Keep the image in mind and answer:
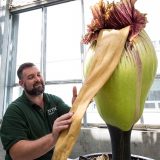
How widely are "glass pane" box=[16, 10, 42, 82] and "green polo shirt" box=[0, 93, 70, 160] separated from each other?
157cm

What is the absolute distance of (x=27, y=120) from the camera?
116 cm

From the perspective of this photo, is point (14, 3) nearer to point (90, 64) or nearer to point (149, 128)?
point (149, 128)

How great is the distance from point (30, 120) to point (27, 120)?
0.02m

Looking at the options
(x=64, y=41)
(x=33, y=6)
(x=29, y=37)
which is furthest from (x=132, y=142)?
(x=33, y=6)

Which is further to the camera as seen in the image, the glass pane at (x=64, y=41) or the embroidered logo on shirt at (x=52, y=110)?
the glass pane at (x=64, y=41)

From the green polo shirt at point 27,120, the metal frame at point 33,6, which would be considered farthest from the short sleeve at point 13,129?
the metal frame at point 33,6

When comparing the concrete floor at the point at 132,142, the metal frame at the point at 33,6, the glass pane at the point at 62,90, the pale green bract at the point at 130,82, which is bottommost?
the concrete floor at the point at 132,142

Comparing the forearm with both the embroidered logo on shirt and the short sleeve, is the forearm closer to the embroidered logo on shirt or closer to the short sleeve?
the short sleeve

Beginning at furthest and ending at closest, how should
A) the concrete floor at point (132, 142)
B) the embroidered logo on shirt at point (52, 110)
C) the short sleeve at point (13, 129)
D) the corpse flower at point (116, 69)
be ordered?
the concrete floor at point (132, 142) < the embroidered logo on shirt at point (52, 110) < the short sleeve at point (13, 129) < the corpse flower at point (116, 69)

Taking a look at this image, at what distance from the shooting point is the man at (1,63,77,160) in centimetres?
95

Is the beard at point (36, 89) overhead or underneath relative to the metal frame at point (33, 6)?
underneath

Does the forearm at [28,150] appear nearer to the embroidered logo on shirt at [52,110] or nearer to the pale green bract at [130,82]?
the embroidered logo on shirt at [52,110]

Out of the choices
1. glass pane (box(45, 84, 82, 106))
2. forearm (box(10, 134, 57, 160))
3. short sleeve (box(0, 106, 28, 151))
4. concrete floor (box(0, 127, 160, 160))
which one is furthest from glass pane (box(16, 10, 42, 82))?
forearm (box(10, 134, 57, 160))

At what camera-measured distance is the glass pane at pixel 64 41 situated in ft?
8.39
